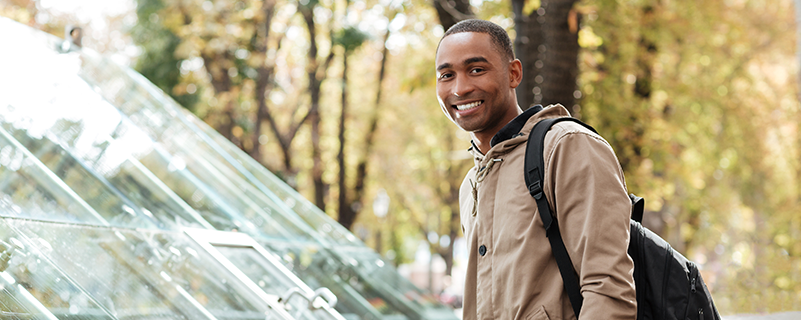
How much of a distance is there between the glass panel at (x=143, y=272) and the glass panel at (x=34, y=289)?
6 cm

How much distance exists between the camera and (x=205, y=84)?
12.8 m

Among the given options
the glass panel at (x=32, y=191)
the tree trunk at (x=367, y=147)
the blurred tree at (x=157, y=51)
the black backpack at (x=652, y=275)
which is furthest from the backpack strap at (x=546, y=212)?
the tree trunk at (x=367, y=147)

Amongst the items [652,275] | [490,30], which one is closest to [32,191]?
[490,30]

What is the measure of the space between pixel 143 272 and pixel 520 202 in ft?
7.23

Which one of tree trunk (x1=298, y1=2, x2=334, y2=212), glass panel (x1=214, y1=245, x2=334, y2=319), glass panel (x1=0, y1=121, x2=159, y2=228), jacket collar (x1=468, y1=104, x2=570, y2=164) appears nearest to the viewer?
jacket collar (x1=468, y1=104, x2=570, y2=164)

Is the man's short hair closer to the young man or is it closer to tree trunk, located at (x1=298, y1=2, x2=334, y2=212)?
the young man

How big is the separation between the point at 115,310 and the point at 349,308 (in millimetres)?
2484

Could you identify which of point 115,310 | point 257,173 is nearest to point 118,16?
point 257,173

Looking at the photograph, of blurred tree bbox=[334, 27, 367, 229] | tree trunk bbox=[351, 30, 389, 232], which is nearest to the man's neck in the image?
blurred tree bbox=[334, 27, 367, 229]

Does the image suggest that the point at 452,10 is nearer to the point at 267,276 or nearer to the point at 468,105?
the point at 267,276

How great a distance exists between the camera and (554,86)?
561cm

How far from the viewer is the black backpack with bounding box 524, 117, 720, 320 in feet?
5.93

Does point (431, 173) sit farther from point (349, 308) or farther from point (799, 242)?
point (349, 308)

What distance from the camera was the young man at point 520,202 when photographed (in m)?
1.73
